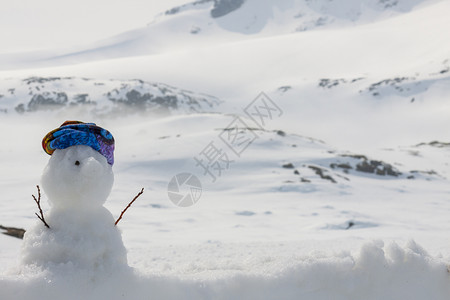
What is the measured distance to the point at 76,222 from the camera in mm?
2467

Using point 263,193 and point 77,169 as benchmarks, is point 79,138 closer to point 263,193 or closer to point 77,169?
point 77,169

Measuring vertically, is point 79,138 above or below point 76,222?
above

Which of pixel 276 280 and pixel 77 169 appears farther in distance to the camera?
pixel 276 280

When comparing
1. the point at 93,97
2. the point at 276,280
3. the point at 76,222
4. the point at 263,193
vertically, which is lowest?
the point at 93,97

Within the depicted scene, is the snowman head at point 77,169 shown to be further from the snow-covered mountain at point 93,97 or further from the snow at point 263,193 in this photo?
the snow-covered mountain at point 93,97

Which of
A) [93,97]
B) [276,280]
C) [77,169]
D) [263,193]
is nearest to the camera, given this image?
[77,169]

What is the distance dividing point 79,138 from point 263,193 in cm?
1341

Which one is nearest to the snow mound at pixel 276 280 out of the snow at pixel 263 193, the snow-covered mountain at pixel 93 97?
the snow at pixel 263 193

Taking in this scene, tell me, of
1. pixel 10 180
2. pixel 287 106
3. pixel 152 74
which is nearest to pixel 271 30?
pixel 152 74

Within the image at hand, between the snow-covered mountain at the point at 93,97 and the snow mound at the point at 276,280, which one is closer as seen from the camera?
the snow mound at the point at 276,280

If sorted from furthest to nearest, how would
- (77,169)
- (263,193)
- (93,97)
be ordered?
1. (93,97)
2. (263,193)
3. (77,169)

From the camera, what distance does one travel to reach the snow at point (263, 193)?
250 centimetres

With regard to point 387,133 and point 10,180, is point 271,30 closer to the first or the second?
point 387,133

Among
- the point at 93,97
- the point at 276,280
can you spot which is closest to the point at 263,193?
the point at 276,280
